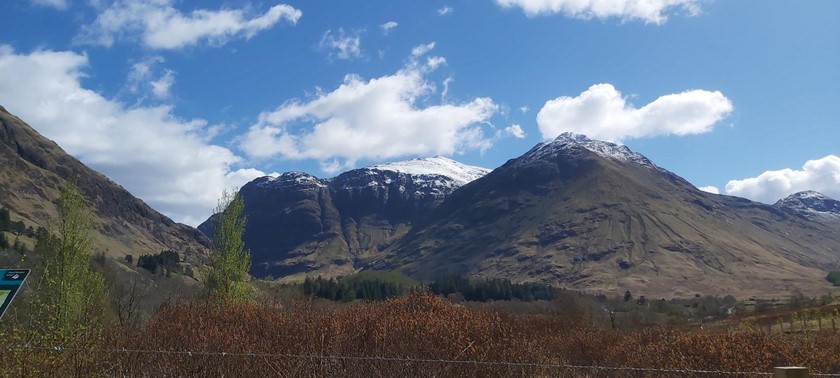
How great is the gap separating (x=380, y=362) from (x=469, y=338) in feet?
7.63

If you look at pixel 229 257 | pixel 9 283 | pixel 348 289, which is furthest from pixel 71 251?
pixel 348 289

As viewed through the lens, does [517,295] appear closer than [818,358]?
No

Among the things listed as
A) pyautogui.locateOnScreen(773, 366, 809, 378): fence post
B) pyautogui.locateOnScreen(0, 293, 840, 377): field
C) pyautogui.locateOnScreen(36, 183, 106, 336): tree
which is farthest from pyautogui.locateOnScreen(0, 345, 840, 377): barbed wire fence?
pyautogui.locateOnScreen(36, 183, 106, 336): tree

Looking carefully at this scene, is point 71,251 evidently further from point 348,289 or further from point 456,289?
point 456,289

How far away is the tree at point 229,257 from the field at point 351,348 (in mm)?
10984

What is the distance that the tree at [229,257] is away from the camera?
87.8 feet

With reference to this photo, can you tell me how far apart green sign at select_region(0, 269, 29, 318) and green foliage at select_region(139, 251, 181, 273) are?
464 ft

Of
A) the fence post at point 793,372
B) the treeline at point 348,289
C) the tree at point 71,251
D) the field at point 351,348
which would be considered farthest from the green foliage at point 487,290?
the fence post at point 793,372

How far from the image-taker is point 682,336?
16.0 m

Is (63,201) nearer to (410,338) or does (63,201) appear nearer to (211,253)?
(211,253)

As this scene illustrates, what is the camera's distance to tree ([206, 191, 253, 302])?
2677 cm

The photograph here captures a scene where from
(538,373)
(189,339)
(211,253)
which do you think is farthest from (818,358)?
(211,253)

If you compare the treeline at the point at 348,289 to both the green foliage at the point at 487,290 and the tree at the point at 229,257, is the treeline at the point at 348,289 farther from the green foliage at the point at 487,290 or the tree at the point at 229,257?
the tree at the point at 229,257

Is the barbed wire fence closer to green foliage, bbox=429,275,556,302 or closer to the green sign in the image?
the green sign
